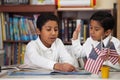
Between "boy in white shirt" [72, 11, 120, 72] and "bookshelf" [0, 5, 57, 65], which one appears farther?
"bookshelf" [0, 5, 57, 65]

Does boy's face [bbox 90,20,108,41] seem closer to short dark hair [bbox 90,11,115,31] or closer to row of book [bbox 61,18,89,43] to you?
short dark hair [bbox 90,11,115,31]

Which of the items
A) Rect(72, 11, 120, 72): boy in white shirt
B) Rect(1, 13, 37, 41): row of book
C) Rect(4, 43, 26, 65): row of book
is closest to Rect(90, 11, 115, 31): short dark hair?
Rect(72, 11, 120, 72): boy in white shirt

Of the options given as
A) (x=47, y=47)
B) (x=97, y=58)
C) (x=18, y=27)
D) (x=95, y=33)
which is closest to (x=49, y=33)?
(x=47, y=47)

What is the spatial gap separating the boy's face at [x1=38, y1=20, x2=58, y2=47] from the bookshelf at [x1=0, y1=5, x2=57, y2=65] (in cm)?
104

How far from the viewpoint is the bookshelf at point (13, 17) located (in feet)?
9.86

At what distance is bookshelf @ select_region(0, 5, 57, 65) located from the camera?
118 inches

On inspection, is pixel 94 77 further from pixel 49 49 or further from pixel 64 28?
pixel 64 28

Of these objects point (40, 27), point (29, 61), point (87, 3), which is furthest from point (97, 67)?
point (87, 3)

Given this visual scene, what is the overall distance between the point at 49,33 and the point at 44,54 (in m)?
0.16

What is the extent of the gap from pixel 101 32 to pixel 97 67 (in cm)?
69

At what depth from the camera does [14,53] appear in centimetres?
320

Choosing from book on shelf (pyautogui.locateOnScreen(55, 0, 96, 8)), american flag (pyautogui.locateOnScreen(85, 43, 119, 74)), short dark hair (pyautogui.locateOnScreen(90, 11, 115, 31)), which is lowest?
american flag (pyautogui.locateOnScreen(85, 43, 119, 74))

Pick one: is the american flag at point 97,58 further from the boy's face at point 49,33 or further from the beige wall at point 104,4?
the beige wall at point 104,4

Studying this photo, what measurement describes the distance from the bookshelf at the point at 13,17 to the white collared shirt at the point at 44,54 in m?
1.08
